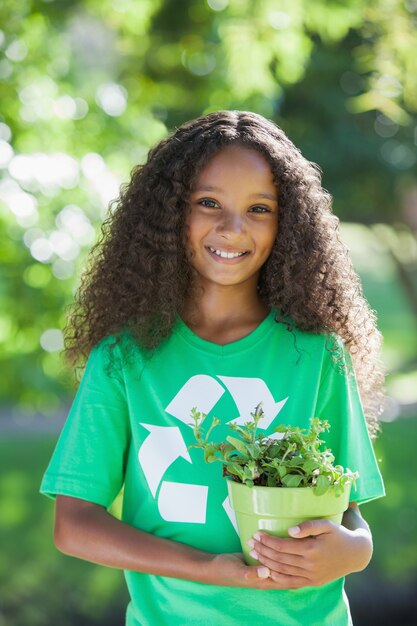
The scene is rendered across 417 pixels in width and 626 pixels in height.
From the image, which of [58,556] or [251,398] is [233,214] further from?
[58,556]

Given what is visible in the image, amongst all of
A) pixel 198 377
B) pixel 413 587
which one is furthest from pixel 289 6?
pixel 413 587

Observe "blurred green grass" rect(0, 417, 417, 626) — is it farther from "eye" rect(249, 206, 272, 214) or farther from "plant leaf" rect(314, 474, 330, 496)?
"plant leaf" rect(314, 474, 330, 496)

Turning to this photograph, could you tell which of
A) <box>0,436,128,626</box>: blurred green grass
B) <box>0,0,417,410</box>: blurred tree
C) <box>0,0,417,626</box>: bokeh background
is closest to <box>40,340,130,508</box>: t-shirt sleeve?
<box>0,0,417,626</box>: bokeh background

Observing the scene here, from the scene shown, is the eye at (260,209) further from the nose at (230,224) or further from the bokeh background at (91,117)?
the bokeh background at (91,117)

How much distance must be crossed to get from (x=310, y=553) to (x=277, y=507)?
10cm

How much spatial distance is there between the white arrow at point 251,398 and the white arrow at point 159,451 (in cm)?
11

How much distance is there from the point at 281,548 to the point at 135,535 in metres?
0.27

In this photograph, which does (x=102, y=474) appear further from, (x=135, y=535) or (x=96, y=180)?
(x=96, y=180)

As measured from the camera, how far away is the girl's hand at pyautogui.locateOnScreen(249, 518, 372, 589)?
1.50 meters

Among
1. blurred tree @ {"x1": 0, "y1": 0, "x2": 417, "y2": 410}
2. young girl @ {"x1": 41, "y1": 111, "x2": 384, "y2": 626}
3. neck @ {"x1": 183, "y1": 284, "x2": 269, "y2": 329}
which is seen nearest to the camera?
young girl @ {"x1": 41, "y1": 111, "x2": 384, "y2": 626}

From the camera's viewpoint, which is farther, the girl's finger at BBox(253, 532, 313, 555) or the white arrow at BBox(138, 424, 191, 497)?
the white arrow at BBox(138, 424, 191, 497)

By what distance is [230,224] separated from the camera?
1730 millimetres

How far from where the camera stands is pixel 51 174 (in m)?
2.95

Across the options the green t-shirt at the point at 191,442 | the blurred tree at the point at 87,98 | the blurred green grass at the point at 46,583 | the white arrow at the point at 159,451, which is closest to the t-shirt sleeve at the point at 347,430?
the green t-shirt at the point at 191,442
